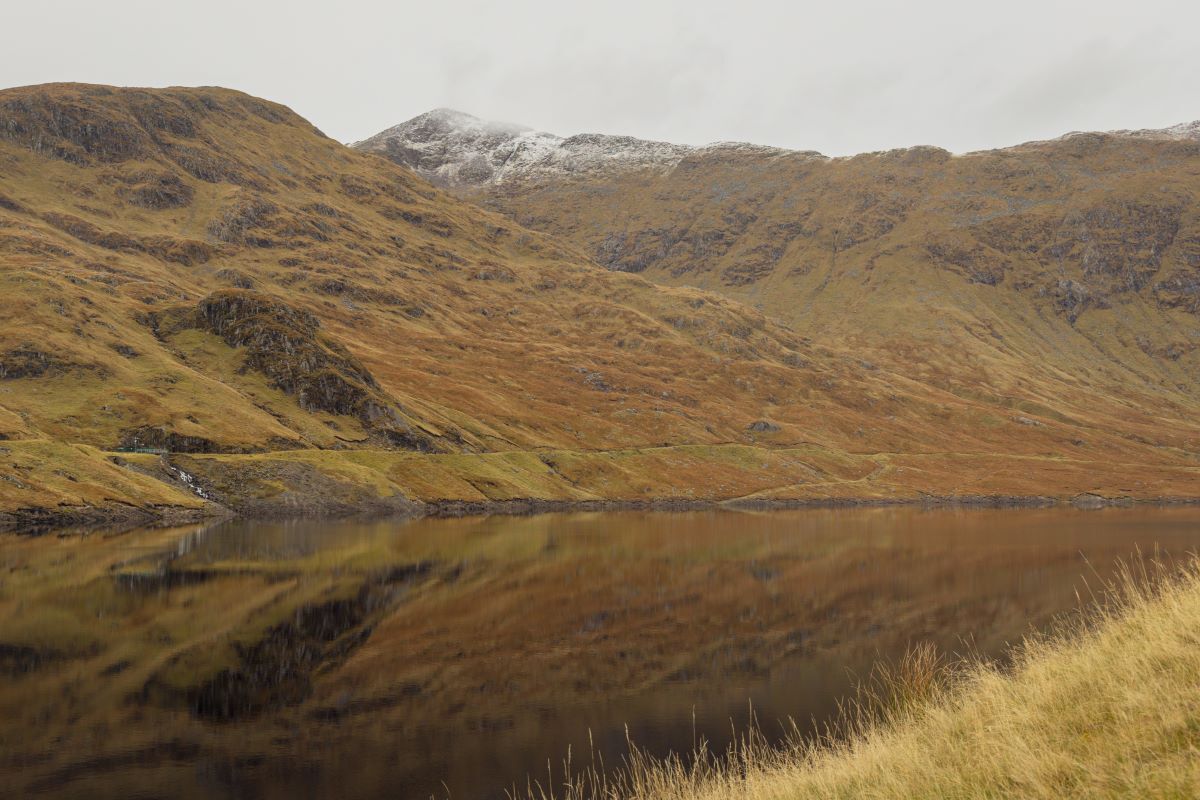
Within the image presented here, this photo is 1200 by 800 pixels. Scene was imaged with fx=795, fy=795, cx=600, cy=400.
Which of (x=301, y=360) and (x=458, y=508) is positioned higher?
(x=301, y=360)

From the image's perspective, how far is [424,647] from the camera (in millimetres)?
36344

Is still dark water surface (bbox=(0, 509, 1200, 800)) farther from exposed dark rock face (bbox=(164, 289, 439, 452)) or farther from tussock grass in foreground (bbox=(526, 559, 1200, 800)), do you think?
exposed dark rock face (bbox=(164, 289, 439, 452))

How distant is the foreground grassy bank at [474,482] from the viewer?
90562 mm

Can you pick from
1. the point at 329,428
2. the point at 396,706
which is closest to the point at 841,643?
the point at 396,706

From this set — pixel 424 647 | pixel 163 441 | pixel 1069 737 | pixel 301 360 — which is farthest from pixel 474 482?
pixel 1069 737

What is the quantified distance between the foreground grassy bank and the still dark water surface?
2121cm

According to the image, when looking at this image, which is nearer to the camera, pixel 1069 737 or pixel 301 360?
pixel 1069 737

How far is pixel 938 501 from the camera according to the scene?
176 metres

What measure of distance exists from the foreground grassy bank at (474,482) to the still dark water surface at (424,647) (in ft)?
69.6

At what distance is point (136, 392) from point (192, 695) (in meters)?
114

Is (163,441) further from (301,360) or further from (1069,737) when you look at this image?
(1069,737)

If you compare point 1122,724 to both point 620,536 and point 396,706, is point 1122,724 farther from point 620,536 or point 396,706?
point 620,536

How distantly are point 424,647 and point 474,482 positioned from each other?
103642 millimetres

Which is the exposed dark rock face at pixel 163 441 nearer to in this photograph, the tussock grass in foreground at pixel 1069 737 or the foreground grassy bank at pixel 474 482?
the foreground grassy bank at pixel 474 482
